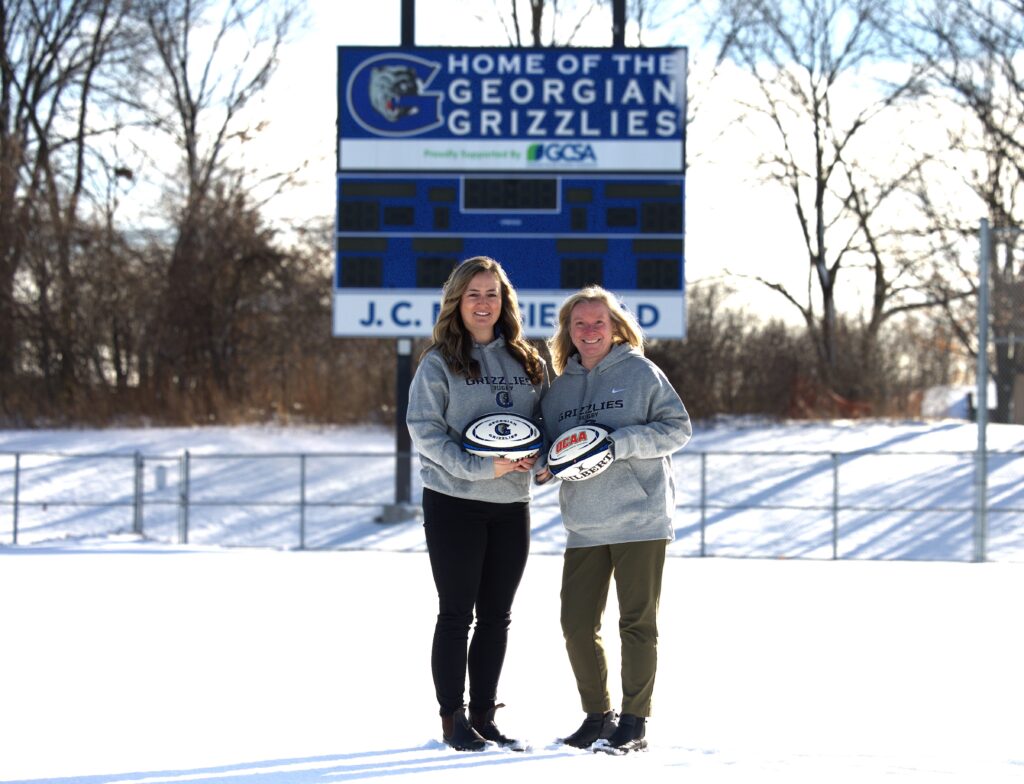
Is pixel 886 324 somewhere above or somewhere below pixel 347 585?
above

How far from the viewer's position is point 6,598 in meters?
7.98

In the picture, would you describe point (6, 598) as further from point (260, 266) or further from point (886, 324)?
point (886, 324)

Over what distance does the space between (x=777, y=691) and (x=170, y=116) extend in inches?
859

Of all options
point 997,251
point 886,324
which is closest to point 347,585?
point 997,251

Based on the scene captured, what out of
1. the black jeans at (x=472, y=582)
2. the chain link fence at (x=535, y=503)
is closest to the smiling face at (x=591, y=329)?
the black jeans at (x=472, y=582)

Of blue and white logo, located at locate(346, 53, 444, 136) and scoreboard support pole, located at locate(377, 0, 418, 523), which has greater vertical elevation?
blue and white logo, located at locate(346, 53, 444, 136)

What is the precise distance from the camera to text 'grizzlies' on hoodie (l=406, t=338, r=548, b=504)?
13.5 feet

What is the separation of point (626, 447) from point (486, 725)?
1.03 meters

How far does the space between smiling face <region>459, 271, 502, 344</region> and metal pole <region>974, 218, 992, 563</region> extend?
24.0ft

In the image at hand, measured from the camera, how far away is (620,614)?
4234mm

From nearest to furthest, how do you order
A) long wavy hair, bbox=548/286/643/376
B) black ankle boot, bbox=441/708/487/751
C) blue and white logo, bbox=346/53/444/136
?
black ankle boot, bbox=441/708/487/751, long wavy hair, bbox=548/286/643/376, blue and white logo, bbox=346/53/444/136

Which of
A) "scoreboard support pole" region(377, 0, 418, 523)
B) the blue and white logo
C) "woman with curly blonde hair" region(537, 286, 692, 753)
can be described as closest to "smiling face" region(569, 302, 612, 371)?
"woman with curly blonde hair" region(537, 286, 692, 753)

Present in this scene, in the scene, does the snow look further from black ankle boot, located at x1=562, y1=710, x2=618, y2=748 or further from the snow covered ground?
the snow covered ground

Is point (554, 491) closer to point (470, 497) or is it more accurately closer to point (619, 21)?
point (619, 21)
